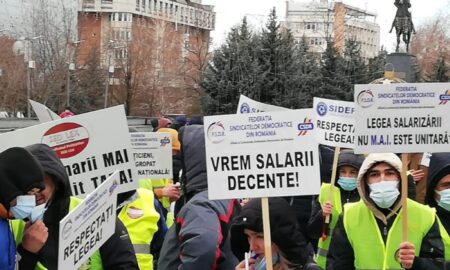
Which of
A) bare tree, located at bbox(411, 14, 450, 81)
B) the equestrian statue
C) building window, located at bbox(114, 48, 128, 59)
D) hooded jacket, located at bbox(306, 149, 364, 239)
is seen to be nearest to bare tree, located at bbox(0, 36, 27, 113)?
building window, located at bbox(114, 48, 128, 59)

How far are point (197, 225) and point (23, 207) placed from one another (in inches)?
46.6

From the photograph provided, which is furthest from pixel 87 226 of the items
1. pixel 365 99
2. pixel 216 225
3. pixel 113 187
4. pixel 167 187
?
pixel 167 187

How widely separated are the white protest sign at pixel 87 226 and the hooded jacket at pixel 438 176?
2.12 metres

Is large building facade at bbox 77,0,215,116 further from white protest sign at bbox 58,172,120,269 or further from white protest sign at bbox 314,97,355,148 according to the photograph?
white protest sign at bbox 58,172,120,269

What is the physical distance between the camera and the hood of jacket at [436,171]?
4.58 m

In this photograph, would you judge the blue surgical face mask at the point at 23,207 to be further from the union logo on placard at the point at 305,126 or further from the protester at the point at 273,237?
the union logo on placard at the point at 305,126

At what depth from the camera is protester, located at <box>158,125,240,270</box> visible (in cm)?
396

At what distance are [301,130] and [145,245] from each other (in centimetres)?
175

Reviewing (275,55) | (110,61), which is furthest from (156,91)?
(275,55)

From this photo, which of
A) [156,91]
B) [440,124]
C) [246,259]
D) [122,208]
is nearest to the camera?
[246,259]

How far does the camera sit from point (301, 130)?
4027 mm

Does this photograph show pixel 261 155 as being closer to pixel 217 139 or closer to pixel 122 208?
pixel 217 139

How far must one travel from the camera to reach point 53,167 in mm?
3381

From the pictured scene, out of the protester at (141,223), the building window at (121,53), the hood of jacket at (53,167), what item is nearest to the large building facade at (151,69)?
the building window at (121,53)
